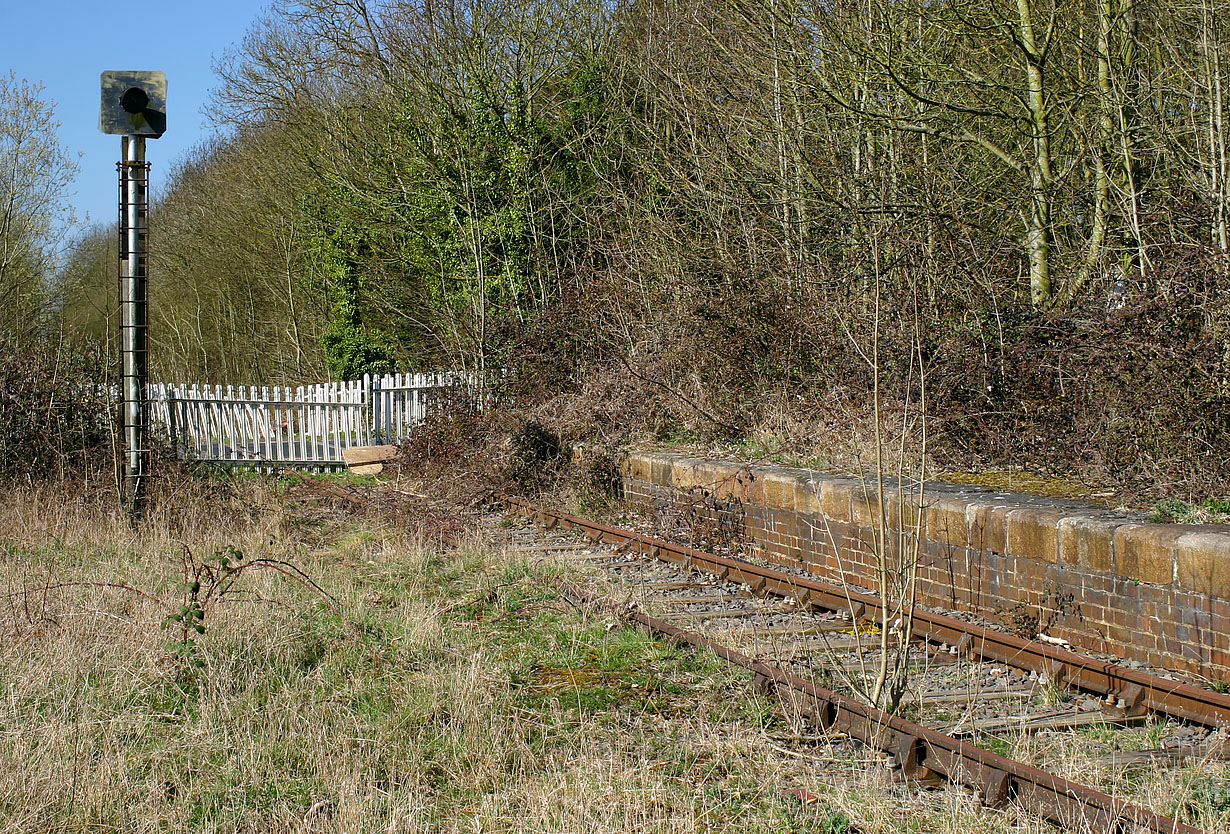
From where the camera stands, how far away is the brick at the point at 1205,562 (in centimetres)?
511

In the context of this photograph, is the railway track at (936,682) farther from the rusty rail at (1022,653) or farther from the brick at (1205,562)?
the brick at (1205,562)

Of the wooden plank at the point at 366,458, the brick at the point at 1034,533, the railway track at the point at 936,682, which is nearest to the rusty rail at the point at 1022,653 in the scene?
the railway track at the point at 936,682

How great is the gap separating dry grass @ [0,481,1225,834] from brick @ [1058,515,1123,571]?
2.27 meters

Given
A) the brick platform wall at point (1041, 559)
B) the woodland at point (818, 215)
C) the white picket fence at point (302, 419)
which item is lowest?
the brick platform wall at point (1041, 559)

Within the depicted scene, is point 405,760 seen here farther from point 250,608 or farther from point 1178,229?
point 1178,229

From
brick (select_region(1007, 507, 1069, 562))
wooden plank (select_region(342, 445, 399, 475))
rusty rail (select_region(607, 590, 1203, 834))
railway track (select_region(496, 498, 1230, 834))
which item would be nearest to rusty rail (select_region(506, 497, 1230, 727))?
railway track (select_region(496, 498, 1230, 834))

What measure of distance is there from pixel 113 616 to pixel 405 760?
255 centimetres

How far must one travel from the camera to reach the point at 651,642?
5.90 metres

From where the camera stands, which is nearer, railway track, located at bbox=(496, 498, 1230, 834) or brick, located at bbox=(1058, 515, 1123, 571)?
railway track, located at bbox=(496, 498, 1230, 834)

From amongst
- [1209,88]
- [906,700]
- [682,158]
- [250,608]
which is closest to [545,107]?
[682,158]

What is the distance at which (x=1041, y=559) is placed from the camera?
20.4 ft

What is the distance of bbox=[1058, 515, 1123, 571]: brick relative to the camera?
5.78 m

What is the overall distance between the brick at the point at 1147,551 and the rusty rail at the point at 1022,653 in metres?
0.52

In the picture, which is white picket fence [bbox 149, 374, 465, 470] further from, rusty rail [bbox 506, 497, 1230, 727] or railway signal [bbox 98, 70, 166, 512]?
rusty rail [bbox 506, 497, 1230, 727]
